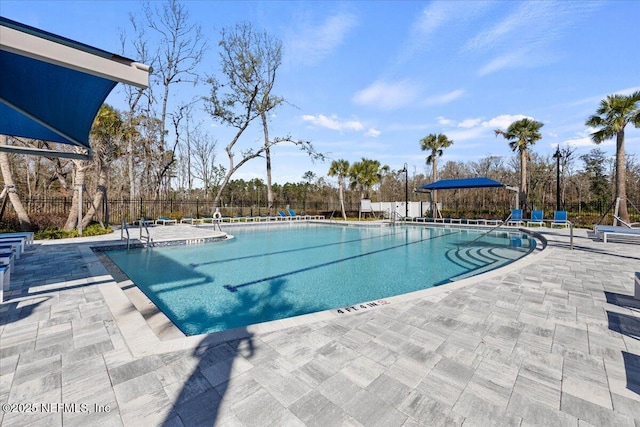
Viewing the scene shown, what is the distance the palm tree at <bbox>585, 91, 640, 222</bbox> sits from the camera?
12.3m

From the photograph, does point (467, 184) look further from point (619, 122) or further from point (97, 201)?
point (97, 201)

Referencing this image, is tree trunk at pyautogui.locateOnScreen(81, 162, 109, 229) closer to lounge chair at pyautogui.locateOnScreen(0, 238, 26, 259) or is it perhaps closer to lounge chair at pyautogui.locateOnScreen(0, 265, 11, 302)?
lounge chair at pyautogui.locateOnScreen(0, 238, 26, 259)

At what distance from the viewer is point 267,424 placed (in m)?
1.56

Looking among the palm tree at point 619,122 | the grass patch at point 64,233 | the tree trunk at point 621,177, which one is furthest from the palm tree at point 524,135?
the grass patch at point 64,233

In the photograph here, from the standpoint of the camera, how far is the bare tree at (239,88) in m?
19.5

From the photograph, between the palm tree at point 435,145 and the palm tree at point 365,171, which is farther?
the palm tree at point 365,171

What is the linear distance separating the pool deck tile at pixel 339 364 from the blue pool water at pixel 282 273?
3.72 feet

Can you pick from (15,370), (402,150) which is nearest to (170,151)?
(402,150)

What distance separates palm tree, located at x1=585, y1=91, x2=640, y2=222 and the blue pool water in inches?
255

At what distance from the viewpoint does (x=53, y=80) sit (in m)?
2.95

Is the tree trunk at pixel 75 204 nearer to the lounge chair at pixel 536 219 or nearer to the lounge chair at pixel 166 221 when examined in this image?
the lounge chair at pixel 166 221

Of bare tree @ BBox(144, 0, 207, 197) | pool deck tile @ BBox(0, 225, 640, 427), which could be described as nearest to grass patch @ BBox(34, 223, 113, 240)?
pool deck tile @ BBox(0, 225, 640, 427)

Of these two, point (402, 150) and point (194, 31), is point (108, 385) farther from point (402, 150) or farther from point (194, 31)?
point (402, 150)

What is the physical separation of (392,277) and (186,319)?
4098 mm
